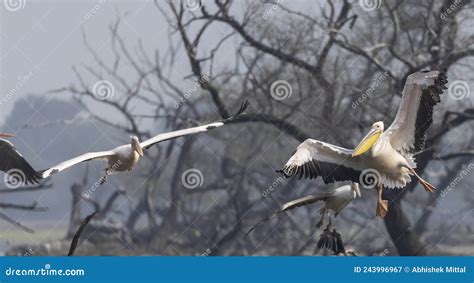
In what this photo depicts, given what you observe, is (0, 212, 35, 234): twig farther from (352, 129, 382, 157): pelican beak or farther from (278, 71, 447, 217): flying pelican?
(352, 129, 382, 157): pelican beak

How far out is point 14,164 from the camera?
8.21 metres

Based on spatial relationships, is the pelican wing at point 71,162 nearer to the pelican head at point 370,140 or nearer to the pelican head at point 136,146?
the pelican head at point 136,146

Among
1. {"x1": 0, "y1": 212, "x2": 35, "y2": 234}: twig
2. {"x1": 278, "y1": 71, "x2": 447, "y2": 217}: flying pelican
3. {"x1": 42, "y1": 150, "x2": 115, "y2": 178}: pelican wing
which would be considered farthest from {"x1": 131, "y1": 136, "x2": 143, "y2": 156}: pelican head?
{"x1": 0, "y1": 212, "x2": 35, "y2": 234}: twig

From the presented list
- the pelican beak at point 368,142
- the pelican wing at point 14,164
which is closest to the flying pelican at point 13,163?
the pelican wing at point 14,164

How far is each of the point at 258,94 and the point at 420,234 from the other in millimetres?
2325

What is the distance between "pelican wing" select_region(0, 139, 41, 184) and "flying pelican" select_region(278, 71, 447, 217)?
6.12 feet

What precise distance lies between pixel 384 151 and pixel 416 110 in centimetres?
38

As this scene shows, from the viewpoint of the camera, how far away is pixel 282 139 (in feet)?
38.7

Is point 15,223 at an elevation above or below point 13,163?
below

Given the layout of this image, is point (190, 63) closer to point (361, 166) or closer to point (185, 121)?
point (185, 121)

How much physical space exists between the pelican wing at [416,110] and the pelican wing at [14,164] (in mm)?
2652

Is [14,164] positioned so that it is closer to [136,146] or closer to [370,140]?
[136,146]

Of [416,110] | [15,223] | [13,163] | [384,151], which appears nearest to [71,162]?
[13,163]

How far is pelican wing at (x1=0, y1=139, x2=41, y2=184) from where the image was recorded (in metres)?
8.09
